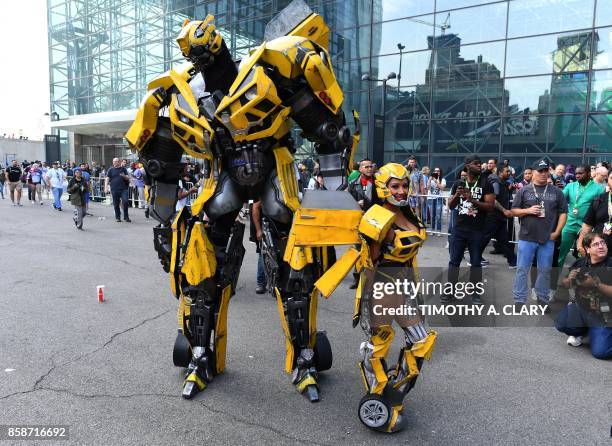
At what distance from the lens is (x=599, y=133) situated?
14.1 m

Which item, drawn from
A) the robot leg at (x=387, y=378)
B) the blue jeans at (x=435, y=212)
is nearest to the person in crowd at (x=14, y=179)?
the blue jeans at (x=435, y=212)

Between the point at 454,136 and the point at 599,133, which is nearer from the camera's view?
the point at 599,133

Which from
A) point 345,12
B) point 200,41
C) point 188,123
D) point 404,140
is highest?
point 345,12

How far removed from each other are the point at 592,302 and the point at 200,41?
395 cm

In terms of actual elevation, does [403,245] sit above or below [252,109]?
below

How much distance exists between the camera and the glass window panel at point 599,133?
14.0 meters

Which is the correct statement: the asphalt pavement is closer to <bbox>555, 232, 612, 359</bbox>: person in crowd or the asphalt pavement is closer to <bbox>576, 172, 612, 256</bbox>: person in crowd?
<bbox>555, 232, 612, 359</bbox>: person in crowd

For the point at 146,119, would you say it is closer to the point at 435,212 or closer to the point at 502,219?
the point at 502,219

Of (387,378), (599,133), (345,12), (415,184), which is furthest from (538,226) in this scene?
(345,12)

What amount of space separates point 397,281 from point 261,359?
1.62 m

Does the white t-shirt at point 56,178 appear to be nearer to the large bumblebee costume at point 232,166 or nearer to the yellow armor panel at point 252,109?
the large bumblebee costume at point 232,166

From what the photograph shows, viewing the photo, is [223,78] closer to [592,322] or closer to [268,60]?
[268,60]

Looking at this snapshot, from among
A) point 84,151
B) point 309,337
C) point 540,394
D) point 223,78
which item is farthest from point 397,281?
point 84,151

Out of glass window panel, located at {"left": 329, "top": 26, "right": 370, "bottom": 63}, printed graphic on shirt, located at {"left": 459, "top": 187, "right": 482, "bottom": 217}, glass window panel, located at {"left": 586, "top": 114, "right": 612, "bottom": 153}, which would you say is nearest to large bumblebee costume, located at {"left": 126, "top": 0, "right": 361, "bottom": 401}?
printed graphic on shirt, located at {"left": 459, "top": 187, "right": 482, "bottom": 217}
